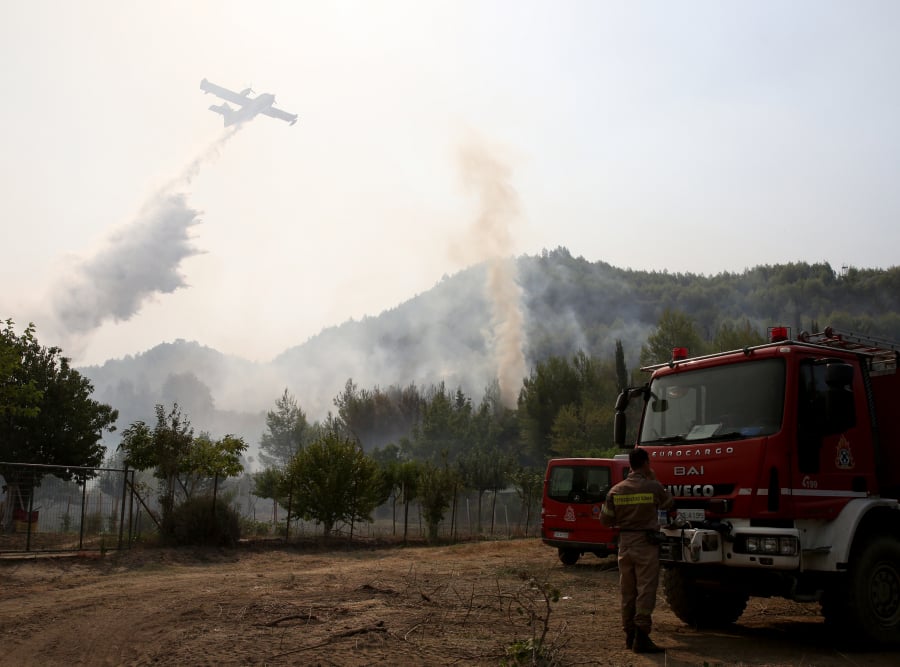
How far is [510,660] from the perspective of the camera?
21.5 feet

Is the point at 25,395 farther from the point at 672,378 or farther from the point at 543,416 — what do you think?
the point at 543,416

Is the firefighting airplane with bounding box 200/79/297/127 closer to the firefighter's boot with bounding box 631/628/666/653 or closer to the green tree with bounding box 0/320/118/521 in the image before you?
the green tree with bounding box 0/320/118/521

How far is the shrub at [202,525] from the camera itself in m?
19.5

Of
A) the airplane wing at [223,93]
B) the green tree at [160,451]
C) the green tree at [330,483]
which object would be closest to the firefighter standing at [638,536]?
the green tree at [160,451]

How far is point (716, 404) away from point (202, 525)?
624 inches

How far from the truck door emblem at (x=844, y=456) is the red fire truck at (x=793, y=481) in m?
0.01

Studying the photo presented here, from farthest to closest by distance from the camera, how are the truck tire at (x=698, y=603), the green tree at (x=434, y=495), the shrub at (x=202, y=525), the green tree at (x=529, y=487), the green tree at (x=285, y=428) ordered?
the green tree at (x=285, y=428) < the green tree at (x=529, y=487) < the green tree at (x=434, y=495) < the shrub at (x=202, y=525) < the truck tire at (x=698, y=603)

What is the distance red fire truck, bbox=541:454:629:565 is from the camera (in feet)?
50.8

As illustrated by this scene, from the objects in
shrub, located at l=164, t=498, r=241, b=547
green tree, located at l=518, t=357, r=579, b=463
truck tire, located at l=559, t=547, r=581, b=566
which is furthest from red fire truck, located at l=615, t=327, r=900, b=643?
green tree, located at l=518, t=357, r=579, b=463

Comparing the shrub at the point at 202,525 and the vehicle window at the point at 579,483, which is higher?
the vehicle window at the point at 579,483

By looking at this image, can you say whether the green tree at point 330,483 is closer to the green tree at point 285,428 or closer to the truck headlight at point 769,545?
the truck headlight at point 769,545

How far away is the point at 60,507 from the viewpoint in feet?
60.1

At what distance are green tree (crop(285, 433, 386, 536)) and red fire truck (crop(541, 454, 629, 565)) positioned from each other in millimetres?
10559

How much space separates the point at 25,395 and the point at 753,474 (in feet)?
60.2
